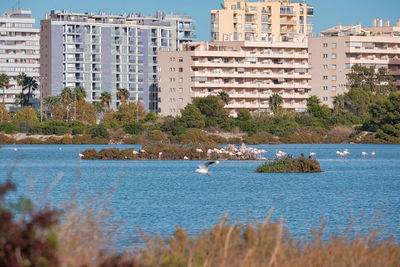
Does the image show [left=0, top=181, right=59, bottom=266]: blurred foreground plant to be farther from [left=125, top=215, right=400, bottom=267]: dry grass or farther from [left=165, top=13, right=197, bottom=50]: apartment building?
[left=165, top=13, right=197, bottom=50]: apartment building

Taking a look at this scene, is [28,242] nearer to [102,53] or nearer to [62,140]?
[62,140]

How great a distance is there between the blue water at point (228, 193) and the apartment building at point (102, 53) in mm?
99360

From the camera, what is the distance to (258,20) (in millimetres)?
155250

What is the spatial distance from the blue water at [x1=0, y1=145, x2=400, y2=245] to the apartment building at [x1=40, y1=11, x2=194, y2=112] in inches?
3912

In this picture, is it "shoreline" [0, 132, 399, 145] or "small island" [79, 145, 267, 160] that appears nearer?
"small island" [79, 145, 267, 160]

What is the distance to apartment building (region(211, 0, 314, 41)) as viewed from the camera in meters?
151

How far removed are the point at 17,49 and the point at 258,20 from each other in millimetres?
51991

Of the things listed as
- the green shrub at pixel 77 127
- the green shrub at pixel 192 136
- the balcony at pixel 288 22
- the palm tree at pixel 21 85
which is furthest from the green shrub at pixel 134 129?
the balcony at pixel 288 22

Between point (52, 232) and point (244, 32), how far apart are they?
146 metres

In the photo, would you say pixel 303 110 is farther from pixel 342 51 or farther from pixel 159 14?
pixel 159 14

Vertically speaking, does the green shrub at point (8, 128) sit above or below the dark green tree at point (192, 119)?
below

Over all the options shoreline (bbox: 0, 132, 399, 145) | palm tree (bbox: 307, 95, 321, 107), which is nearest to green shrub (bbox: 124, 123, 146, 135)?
shoreline (bbox: 0, 132, 399, 145)

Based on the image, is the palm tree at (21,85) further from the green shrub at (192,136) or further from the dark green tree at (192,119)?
the green shrub at (192,136)

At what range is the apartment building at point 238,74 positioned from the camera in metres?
137
